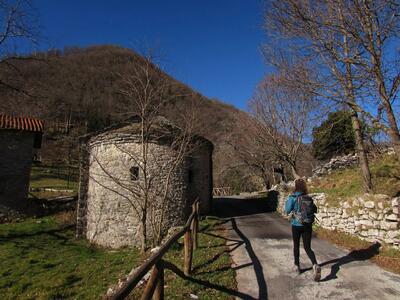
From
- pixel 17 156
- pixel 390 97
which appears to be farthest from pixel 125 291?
pixel 17 156

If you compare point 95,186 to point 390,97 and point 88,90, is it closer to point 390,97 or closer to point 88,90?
point 390,97

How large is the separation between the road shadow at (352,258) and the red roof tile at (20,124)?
19.0m

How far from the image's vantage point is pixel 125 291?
2.70 m

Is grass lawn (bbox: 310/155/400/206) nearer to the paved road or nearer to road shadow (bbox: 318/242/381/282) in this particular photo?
road shadow (bbox: 318/242/381/282)

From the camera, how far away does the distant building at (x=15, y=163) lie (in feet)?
58.2

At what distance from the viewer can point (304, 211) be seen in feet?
17.9

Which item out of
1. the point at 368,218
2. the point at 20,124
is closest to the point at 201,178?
the point at 368,218

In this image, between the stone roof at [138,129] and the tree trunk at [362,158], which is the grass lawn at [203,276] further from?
the stone roof at [138,129]

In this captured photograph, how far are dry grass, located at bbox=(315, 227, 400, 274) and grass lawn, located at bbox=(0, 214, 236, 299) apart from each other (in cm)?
332

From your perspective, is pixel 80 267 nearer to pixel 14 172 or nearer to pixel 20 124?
pixel 14 172

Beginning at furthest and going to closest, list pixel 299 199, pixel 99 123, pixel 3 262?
pixel 99 123
pixel 3 262
pixel 299 199

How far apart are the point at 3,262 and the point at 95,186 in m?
4.74

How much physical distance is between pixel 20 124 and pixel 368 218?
65.9 feet

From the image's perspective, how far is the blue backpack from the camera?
17.9ft
